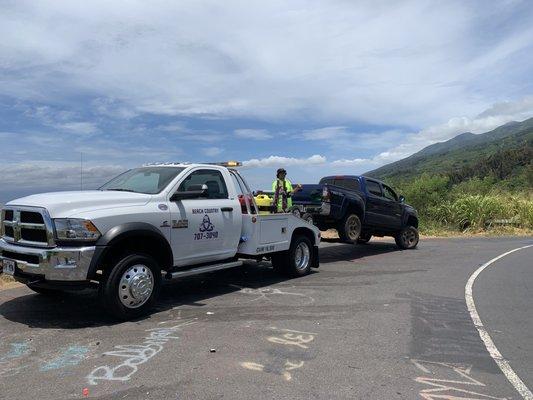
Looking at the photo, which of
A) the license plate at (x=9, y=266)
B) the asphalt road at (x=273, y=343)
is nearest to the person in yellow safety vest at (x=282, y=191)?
the asphalt road at (x=273, y=343)

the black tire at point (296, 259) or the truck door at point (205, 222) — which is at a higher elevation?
the truck door at point (205, 222)

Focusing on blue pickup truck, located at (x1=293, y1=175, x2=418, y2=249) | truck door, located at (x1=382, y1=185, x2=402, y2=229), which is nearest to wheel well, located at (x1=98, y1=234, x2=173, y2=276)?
blue pickup truck, located at (x1=293, y1=175, x2=418, y2=249)

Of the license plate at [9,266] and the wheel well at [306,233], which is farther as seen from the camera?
the wheel well at [306,233]

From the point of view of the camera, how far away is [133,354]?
5.23 metres

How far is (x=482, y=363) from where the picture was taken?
5184mm

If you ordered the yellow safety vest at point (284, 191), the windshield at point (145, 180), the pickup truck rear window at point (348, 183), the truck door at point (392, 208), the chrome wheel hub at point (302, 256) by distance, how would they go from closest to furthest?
the windshield at point (145, 180) < the chrome wheel hub at point (302, 256) < the yellow safety vest at point (284, 191) < the pickup truck rear window at point (348, 183) < the truck door at point (392, 208)

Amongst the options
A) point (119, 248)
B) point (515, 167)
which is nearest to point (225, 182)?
point (119, 248)

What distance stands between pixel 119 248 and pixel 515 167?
80.8 meters

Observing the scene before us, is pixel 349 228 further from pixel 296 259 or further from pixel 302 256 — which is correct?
pixel 296 259

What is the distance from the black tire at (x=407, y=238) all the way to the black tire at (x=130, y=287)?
1027 centimetres

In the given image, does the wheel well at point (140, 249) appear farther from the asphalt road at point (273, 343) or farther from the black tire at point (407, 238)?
the black tire at point (407, 238)

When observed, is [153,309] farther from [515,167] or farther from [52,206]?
[515,167]

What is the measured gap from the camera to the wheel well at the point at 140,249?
642cm

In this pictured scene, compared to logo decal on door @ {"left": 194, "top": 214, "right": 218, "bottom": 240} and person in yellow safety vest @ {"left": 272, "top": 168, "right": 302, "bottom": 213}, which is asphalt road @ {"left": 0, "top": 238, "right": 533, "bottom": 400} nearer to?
logo decal on door @ {"left": 194, "top": 214, "right": 218, "bottom": 240}
